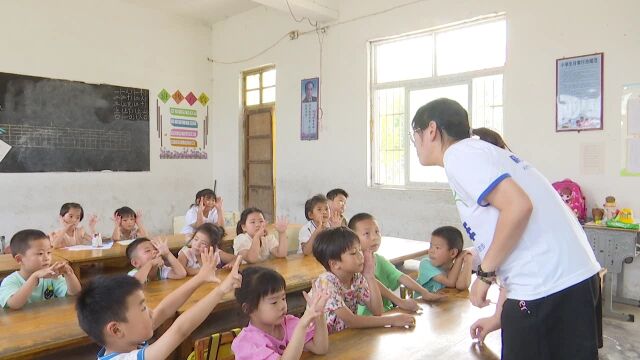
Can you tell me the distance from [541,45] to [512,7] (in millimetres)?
456

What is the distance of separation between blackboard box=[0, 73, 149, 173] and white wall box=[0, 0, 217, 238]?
0.11m

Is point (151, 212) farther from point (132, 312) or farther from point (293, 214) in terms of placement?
point (132, 312)

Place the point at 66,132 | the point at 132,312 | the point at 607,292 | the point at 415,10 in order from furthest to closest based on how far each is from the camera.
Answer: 1. the point at 66,132
2. the point at 415,10
3. the point at 607,292
4. the point at 132,312

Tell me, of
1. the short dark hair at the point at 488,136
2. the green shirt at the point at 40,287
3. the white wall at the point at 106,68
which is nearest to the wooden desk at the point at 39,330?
the green shirt at the point at 40,287

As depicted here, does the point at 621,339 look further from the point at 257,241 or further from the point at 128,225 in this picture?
the point at 128,225

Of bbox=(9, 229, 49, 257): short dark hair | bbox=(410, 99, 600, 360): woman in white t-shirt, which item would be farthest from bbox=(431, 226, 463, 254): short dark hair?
bbox=(9, 229, 49, 257): short dark hair

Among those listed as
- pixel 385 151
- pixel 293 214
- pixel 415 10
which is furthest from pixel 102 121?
pixel 415 10

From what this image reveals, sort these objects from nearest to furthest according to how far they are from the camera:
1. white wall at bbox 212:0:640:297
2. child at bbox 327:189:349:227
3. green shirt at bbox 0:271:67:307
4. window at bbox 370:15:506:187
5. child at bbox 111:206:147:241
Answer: green shirt at bbox 0:271:67:307 < child at bbox 327:189:349:227 < white wall at bbox 212:0:640:297 < child at bbox 111:206:147:241 < window at bbox 370:15:506:187

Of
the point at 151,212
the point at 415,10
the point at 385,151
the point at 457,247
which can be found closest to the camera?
the point at 457,247

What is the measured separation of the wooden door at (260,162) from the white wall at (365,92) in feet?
0.49

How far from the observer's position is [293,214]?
644 cm

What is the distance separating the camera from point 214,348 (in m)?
1.44

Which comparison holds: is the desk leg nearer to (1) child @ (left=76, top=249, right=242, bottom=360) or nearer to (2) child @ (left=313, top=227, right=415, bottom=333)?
(2) child @ (left=313, top=227, right=415, bottom=333)

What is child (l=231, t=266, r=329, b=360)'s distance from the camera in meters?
1.38
